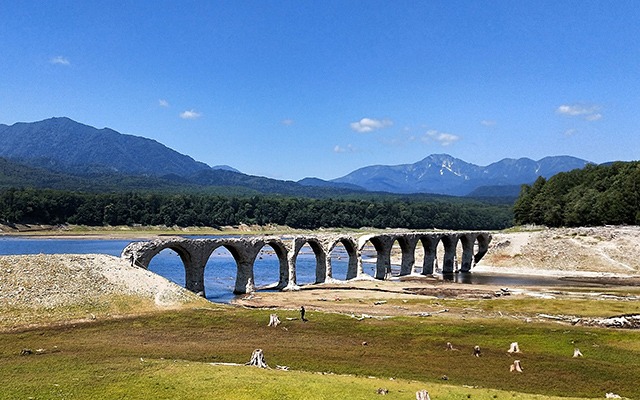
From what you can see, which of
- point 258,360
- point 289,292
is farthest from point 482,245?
point 258,360

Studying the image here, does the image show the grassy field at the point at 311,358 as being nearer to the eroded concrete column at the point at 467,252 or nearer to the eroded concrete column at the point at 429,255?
the eroded concrete column at the point at 429,255

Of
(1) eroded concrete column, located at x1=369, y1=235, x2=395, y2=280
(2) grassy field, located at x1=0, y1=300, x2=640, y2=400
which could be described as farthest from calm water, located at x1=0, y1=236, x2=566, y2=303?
(2) grassy field, located at x1=0, y1=300, x2=640, y2=400

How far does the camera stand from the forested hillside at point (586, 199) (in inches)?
5364

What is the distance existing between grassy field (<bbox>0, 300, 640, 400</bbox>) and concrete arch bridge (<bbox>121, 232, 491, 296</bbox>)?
1573 cm

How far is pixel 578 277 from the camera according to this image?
362 ft

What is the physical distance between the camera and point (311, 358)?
3616cm

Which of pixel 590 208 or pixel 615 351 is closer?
pixel 615 351

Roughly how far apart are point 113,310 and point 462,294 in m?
50.1

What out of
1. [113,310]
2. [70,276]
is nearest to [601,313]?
[113,310]

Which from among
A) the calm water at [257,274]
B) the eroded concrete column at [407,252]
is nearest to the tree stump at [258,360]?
the calm water at [257,274]

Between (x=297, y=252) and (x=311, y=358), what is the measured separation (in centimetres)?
4786

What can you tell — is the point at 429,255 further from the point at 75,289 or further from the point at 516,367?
the point at 516,367

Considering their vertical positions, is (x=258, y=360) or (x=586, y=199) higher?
(x=586, y=199)

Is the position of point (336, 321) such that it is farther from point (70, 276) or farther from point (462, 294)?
point (462, 294)
